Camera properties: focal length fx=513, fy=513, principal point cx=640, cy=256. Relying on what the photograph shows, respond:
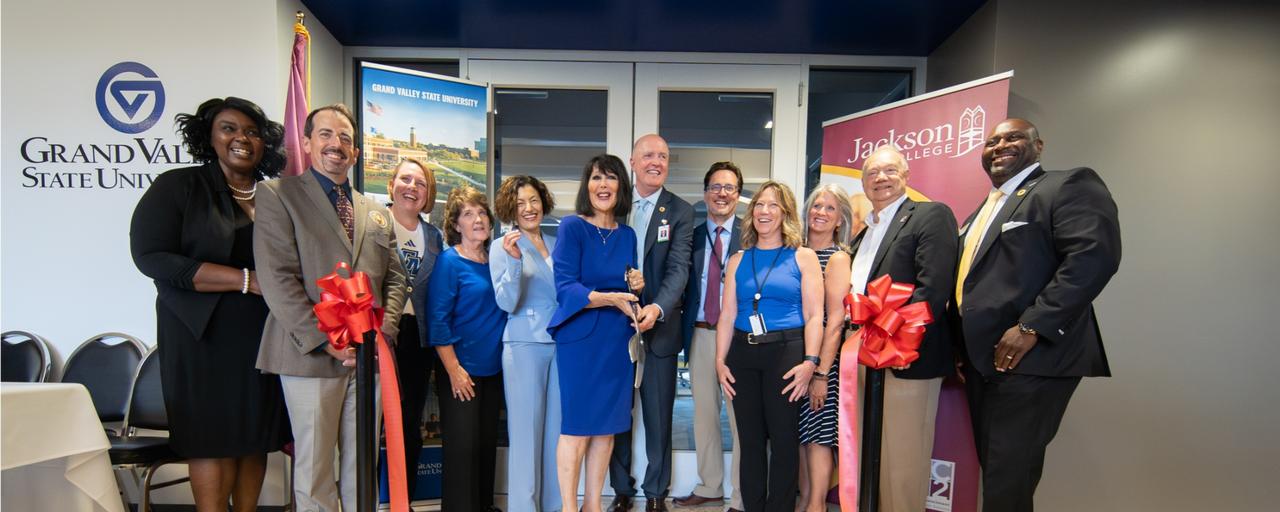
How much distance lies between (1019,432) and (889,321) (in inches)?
47.8

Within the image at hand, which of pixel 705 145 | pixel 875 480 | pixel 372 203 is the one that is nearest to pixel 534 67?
pixel 705 145

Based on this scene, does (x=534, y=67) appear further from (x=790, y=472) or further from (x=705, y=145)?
(x=790, y=472)

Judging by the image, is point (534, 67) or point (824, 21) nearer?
point (824, 21)

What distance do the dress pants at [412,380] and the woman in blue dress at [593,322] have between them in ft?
2.72

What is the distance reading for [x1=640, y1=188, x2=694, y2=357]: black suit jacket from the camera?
101 inches

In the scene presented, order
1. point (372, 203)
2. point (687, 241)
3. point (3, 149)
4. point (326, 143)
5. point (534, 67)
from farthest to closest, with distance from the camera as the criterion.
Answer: point (534, 67) < point (3, 149) < point (687, 241) < point (372, 203) < point (326, 143)

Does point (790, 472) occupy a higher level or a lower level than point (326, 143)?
lower

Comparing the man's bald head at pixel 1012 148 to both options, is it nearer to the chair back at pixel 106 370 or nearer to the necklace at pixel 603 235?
the necklace at pixel 603 235

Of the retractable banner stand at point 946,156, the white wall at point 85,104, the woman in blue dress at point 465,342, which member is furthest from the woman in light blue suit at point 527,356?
the retractable banner stand at point 946,156

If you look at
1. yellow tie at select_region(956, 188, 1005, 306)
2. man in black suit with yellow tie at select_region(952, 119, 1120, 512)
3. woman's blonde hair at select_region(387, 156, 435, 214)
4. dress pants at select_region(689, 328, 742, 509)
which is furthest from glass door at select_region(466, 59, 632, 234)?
man in black suit with yellow tie at select_region(952, 119, 1120, 512)

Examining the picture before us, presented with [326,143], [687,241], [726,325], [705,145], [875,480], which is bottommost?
[875,480]

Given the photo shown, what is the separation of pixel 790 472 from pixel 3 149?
4483mm

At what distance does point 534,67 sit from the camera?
146 inches

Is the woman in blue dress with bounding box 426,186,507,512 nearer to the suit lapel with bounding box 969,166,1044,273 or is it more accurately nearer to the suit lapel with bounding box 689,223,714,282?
the suit lapel with bounding box 689,223,714,282
